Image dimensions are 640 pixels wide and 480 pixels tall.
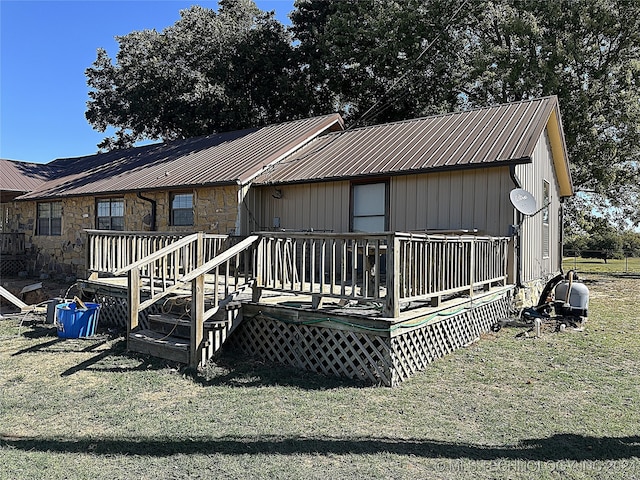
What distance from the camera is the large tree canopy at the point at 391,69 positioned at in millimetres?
16406

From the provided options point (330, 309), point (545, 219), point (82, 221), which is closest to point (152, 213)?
point (82, 221)

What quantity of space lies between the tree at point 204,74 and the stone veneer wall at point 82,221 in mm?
8411

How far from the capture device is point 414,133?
37.6 ft

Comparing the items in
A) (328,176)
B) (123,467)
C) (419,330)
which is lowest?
(123,467)

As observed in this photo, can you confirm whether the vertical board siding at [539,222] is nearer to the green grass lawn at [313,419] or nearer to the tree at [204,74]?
the green grass lawn at [313,419]

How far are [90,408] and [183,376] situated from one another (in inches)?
44.5

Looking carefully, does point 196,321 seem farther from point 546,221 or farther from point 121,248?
point 546,221

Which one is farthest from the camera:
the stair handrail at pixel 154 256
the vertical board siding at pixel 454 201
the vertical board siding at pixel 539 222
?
the vertical board siding at pixel 539 222

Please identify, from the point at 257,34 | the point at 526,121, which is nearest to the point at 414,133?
the point at 526,121

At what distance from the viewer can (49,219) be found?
15336mm

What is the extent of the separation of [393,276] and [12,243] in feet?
51.1

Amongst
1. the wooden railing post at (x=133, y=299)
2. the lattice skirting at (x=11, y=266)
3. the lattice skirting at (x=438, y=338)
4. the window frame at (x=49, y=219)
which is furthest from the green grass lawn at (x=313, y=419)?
the lattice skirting at (x=11, y=266)

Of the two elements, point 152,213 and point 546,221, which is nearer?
point 546,221

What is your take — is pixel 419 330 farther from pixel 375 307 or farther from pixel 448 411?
→ pixel 448 411
